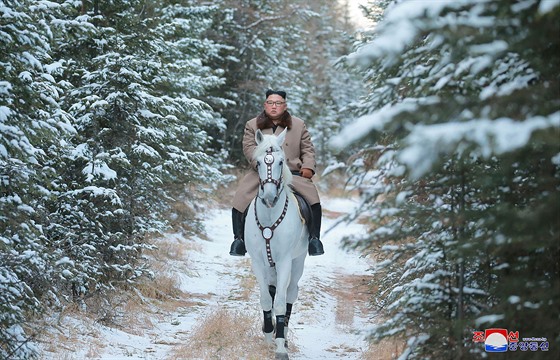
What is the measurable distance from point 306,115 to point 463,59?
24.1 m

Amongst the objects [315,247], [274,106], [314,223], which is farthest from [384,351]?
[274,106]

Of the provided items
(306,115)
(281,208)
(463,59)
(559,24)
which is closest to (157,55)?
(281,208)

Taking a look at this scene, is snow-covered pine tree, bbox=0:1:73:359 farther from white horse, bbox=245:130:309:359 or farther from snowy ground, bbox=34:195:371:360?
white horse, bbox=245:130:309:359

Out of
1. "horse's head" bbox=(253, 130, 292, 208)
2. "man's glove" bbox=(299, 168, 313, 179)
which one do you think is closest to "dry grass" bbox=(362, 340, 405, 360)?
"horse's head" bbox=(253, 130, 292, 208)

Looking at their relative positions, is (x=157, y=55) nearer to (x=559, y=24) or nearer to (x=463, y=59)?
(x=463, y=59)

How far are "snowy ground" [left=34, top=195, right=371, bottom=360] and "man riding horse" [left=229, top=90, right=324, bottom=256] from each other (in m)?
0.75

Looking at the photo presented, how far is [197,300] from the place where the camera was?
10.6 metres

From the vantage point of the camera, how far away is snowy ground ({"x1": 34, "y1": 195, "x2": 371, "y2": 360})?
22.9ft

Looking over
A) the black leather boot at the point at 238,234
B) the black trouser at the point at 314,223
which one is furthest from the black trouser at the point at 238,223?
the black trouser at the point at 314,223

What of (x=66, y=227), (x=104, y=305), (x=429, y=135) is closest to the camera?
(x=429, y=135)

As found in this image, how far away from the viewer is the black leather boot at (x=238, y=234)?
7.74 m

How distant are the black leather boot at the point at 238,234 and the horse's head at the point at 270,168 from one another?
1056mm

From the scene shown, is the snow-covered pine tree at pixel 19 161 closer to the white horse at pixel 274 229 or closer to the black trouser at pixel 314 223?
the white horse at pixel 274 229

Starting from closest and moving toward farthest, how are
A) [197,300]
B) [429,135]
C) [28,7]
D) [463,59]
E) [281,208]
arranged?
[429,135] → [463,59] → [28,7] → [281,208] → [197,300]
